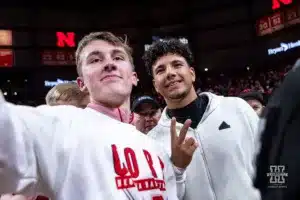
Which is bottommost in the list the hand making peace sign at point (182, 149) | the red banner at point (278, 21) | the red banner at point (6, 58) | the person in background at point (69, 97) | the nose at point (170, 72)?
the hand making peace sign at point (182, 149)

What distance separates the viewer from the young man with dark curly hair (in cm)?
237

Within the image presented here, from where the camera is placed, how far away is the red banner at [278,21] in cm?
2039

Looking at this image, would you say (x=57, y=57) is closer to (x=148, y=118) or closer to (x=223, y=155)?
(x=148, y=118)

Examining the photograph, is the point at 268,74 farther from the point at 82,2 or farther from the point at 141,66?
the point at 82,2

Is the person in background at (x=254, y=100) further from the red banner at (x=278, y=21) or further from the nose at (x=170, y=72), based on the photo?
the red banner at (x=278, y=21)

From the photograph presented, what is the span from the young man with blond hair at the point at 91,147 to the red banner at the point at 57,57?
21656 millimetres

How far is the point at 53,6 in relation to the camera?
23047 mm

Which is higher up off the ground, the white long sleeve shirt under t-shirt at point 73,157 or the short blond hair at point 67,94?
the short blond hair at point 67,94

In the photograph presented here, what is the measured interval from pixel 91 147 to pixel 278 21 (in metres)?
21.4

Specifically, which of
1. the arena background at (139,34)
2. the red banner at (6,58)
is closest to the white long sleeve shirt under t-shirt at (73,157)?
the arena background at (139,34)

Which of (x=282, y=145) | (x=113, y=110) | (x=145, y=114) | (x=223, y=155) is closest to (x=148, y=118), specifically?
(x=145, y=114)

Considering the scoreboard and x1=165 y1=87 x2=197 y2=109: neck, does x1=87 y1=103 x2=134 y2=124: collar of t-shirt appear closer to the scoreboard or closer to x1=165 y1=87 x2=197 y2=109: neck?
x1=165 y1=87 x2=197 y2=109: neck

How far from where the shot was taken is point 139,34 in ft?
78.3

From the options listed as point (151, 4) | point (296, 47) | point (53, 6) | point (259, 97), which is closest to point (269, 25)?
point (296, 47)
